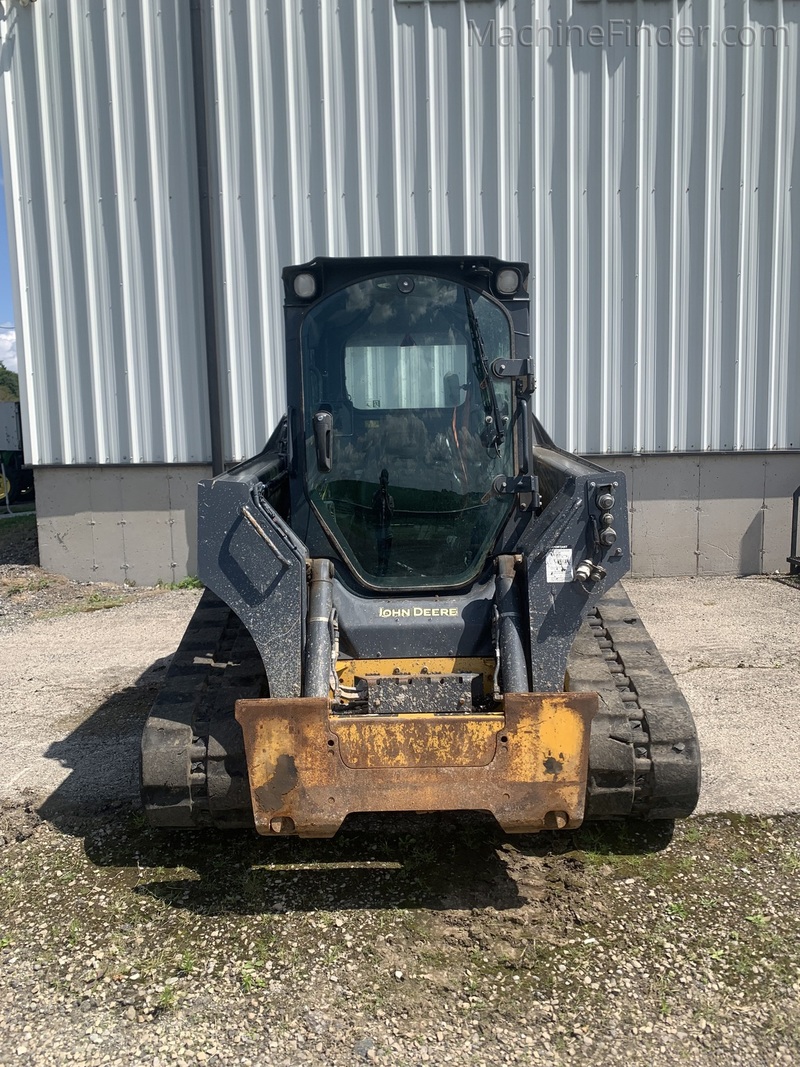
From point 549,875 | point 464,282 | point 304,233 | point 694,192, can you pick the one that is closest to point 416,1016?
point 549,875

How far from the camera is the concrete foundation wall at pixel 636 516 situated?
991cm

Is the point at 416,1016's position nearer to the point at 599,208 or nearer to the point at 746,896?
the point at 746,896

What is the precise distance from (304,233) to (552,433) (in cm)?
373

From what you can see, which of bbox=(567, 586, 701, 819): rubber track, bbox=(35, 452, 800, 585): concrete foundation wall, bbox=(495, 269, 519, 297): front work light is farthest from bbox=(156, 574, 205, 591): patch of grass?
bbox=(567, 586, 701, 819): rubber track

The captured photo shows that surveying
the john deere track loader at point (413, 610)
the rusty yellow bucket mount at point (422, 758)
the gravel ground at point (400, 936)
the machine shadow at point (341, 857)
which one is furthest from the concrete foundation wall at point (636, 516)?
the rusty yellow bucket mount at point (422, 758)

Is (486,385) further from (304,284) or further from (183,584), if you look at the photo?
(183,584)

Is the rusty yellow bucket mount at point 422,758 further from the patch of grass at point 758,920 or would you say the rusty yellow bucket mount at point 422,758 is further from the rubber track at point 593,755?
the patch of grass at point 758,920

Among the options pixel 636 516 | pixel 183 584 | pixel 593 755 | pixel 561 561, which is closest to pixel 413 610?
pixel 561 561

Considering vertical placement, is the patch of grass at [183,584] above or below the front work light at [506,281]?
below

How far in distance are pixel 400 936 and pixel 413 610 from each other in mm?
1454

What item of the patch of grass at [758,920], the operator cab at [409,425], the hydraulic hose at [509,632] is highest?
the operator cab at [409,425]

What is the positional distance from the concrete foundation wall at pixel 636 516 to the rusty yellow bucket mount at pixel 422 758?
276 inches

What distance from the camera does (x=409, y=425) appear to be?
432 centimetres

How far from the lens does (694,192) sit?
31.7 ft
